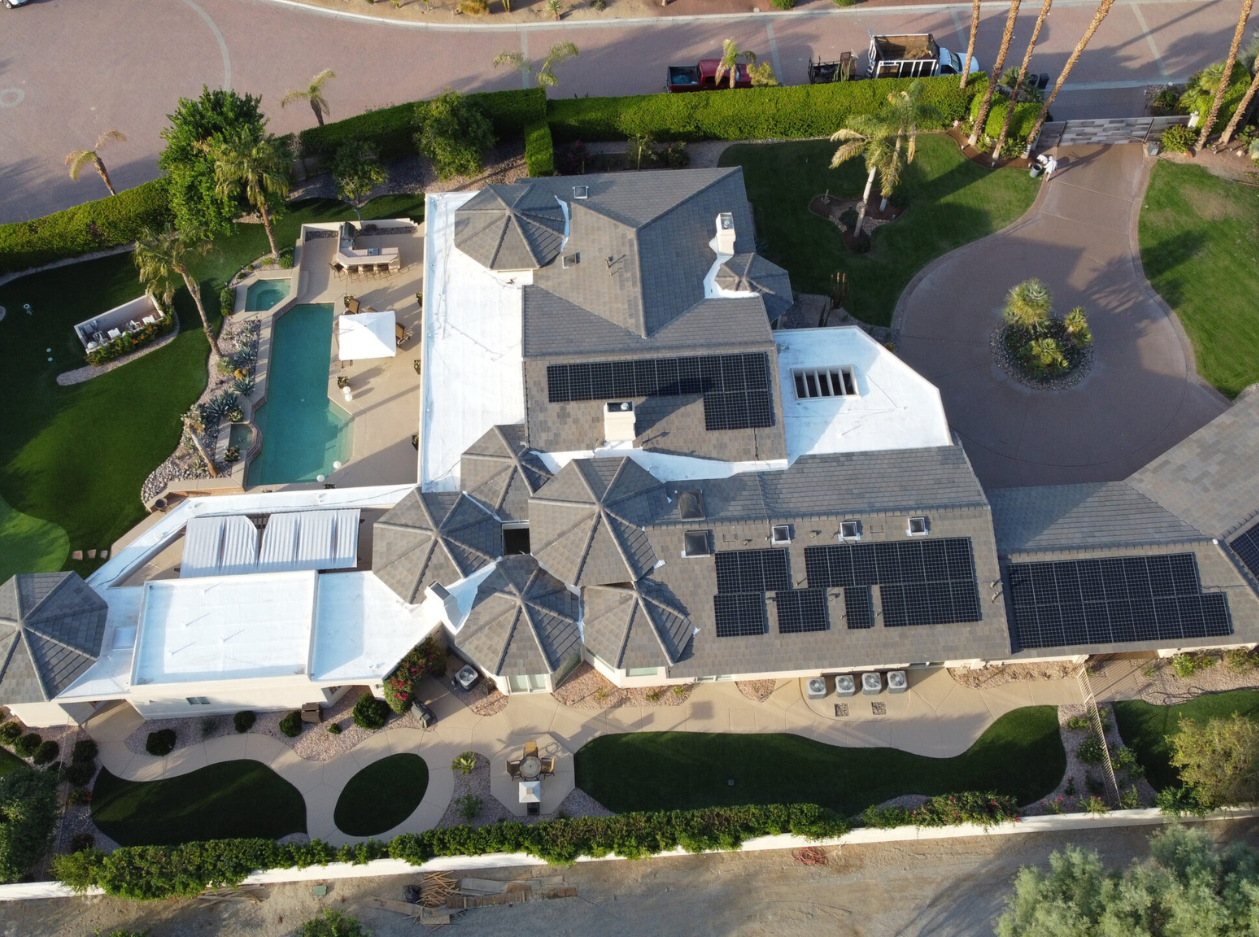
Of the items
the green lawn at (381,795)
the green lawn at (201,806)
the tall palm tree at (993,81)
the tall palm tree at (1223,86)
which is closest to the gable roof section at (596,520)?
the green lawn at (381,795)

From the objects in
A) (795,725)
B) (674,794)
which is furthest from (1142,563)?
(674,794)

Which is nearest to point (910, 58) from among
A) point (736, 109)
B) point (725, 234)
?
point (736, 109)

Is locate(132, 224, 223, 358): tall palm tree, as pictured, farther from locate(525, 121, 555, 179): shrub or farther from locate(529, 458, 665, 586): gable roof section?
locate(529, 458, 665, 586): gable roof section

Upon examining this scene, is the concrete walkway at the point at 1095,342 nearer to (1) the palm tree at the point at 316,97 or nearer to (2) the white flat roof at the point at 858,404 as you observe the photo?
(2) the white flat roof at the point at 858,404

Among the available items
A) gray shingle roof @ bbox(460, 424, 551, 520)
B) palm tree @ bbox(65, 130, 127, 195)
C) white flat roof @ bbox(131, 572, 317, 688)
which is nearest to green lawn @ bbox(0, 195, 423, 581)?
palm tree @ bbox(65, 130, 127, 195)

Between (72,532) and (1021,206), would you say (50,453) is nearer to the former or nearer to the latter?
(72,532)

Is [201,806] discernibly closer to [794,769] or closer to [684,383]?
[794,769]
